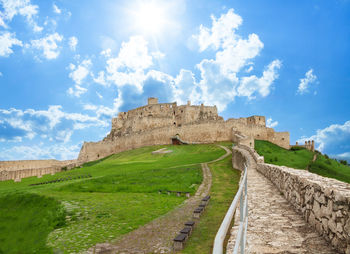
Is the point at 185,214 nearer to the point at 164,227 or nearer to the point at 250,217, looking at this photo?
the point at 164,227

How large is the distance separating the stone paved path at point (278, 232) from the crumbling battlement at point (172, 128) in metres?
29.1

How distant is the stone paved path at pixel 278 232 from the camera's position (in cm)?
394

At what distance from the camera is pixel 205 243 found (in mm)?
7098

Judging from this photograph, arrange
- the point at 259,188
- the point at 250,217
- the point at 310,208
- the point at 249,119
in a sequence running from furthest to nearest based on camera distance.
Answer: the point at 249,119 → the point at 259,188 → the point at 250,217 → the point at 310,208

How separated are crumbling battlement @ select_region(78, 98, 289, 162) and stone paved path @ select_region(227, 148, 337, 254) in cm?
2912

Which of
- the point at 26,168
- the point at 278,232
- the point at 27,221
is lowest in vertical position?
the point at 27,221

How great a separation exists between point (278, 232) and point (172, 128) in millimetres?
48331

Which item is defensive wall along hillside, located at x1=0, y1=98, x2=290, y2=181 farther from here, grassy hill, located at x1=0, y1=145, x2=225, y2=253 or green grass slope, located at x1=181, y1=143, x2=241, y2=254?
grassy hill, located at x1=0, y1=145, x2=225, y2=253

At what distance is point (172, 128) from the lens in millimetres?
52938

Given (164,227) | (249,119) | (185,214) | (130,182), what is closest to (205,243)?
(164,227)

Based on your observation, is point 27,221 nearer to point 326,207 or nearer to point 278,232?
point 278,232

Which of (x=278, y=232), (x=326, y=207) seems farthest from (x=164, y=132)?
(x=326, y=207)

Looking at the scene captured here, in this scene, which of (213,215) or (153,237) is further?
(213,215)

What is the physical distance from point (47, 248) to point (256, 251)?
6.56 meters
